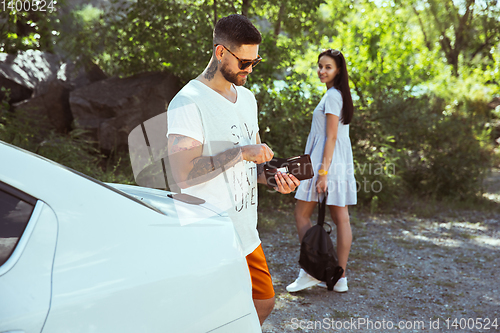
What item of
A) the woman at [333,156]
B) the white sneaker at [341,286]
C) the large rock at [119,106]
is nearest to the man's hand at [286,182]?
the woman at [333,156]

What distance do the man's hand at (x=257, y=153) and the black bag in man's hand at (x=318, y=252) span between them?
1918 millimetres

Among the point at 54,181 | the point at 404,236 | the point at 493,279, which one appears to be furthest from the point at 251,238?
the point at 404,236

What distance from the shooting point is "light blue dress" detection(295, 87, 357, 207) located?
12.7ft

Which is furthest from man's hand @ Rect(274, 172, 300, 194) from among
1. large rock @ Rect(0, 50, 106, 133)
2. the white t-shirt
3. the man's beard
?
large rock @ Rect(0, 50, 106, 133)

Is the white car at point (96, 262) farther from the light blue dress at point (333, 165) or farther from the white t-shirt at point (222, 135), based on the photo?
the light blue dress at point (333, 165)

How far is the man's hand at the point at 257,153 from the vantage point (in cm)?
190

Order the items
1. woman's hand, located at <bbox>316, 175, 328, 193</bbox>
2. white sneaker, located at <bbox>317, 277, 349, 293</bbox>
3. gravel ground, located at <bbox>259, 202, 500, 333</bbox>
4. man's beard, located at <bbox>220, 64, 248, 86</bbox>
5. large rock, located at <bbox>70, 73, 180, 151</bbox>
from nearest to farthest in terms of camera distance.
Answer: man's beard, located at <bbox>220, 64, 248, 86</bbox> < gravel ground, located at <bbox>259, 202, 500, 333</bbox> < woman's hand, located at <bbox>316, 175, 328, 193</bbox> < white sneaker, located at <bbox>317, 277, 349, 293</bbox> < large rock, located at <bbox>70, 73, 180, 151</bbox>

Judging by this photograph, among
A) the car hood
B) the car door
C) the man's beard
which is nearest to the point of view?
the car door

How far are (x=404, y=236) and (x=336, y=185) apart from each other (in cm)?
271

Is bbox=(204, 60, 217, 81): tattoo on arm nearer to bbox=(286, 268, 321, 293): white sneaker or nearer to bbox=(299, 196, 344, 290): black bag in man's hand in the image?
bbox=(299, 196, 344, 290): black bag in man's hand

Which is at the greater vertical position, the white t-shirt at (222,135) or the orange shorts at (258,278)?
the white t-shirt at (222,135)

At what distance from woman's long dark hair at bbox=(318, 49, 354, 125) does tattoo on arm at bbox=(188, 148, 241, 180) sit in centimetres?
213

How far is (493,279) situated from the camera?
461cm

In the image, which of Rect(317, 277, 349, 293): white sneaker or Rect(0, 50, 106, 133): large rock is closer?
Rect(317, 277, 349, 293): white sneaker
